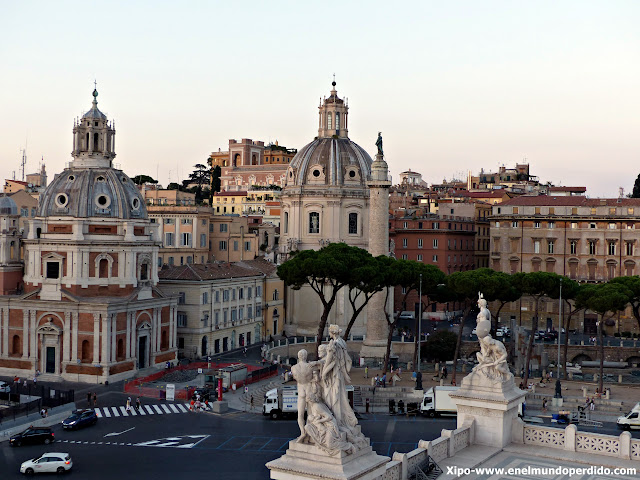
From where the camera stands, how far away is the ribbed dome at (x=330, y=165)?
76.5 m

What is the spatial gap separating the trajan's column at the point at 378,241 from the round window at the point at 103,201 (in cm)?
1979

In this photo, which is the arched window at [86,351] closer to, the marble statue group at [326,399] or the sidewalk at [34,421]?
the sidewalk at [34,421]

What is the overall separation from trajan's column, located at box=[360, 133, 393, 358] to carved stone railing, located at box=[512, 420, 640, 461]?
A: 43.8 meters

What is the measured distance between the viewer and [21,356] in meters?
55.8

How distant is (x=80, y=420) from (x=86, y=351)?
1399 cm

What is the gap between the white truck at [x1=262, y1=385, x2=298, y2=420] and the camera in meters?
42.7

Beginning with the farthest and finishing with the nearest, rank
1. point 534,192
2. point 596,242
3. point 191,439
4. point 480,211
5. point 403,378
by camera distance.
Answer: point 534,192 < point 480,211 < point 596,242 < point 403,378 < point 191,439

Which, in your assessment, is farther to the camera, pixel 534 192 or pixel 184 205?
pixel 534 192

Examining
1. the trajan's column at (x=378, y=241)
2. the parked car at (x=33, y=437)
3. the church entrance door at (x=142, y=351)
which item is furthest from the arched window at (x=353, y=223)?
the parked car at (x=33, y=437)

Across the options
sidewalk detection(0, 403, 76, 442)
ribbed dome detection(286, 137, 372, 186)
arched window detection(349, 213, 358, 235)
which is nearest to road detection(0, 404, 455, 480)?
sidewalk detection(0, 403, 76, 442)

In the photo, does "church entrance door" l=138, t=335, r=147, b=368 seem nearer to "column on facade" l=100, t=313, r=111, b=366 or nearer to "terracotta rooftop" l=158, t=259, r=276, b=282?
"column on facade" l=100, t=313, r=111, b=366

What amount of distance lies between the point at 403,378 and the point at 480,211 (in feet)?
161

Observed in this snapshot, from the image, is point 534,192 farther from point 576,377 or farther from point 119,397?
point 119,397

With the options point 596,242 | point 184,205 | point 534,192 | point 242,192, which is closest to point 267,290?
point 184,205
